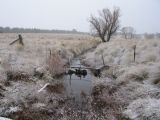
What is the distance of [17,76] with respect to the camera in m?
11.9

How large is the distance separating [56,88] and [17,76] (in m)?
2.28

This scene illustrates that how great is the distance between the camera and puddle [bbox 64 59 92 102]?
1086 cm

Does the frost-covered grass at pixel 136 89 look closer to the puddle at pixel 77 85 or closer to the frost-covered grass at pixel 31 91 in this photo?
the puddle at pixel 77 85

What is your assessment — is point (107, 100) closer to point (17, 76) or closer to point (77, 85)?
point (77, 85)

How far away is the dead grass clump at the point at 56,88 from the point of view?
1114cm

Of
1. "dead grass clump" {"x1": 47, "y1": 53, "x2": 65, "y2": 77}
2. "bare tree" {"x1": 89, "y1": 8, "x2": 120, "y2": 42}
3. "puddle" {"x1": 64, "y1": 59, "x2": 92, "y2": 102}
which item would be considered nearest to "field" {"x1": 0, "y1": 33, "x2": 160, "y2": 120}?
"dead grass clump" {"x1": 47, "y1": 53, "x2": 65, "y2": 77}

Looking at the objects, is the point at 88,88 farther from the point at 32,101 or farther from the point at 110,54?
the point at 110,54

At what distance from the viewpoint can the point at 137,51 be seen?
1775cm

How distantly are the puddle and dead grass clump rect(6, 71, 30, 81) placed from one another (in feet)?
7.65

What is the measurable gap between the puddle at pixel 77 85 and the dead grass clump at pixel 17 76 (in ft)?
7.65

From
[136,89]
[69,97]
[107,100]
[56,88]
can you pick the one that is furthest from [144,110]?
[56,88]

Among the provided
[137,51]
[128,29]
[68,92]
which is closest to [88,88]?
[68,92]

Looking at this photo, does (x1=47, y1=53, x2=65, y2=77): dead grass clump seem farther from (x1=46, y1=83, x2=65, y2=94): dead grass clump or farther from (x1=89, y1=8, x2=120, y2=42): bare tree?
(x1=89, y1=8, x2=120, y2=42): bare tree

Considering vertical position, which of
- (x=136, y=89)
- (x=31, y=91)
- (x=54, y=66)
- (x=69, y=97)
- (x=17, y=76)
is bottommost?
(x=69, y=97)
